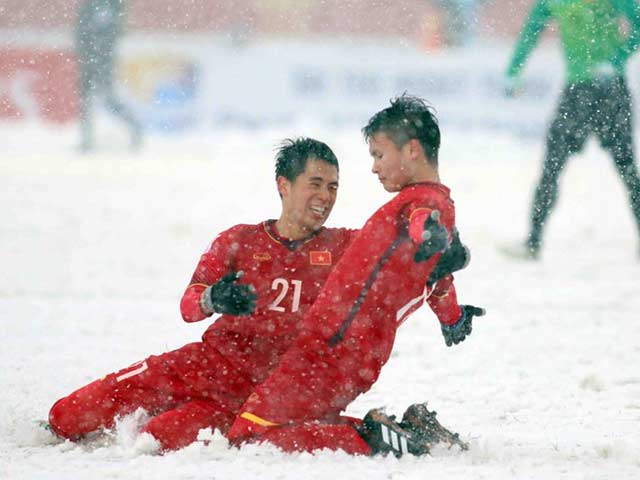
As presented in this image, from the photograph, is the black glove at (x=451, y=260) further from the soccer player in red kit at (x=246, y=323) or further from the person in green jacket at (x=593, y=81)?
the person in green jacket at (x=593, y=81)

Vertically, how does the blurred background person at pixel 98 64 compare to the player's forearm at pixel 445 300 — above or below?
above

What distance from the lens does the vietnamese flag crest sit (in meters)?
3.92

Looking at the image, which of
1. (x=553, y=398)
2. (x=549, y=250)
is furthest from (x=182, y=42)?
(x=553, y=398)

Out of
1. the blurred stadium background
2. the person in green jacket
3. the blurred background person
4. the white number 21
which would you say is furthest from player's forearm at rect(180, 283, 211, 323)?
the blurred stadium background

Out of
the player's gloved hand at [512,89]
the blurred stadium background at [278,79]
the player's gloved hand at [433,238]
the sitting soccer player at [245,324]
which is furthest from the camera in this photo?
the blurred stadium background at [278,79]

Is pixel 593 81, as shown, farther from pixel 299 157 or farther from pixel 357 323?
pixel 357 323

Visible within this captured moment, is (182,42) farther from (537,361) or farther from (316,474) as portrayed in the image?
(316,474)

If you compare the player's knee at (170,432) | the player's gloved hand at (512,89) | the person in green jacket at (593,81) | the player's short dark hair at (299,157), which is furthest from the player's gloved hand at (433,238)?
the player's gloved hand at (512,89)

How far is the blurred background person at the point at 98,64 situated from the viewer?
46.9 ft

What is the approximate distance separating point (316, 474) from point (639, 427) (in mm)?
1255

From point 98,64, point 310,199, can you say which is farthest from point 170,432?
point 98,64

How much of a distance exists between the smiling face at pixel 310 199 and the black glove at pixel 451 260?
1.54ft

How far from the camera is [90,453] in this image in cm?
354

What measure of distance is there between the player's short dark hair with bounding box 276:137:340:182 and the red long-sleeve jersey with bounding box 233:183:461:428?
417 mm
